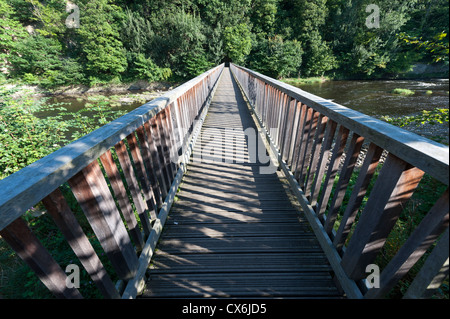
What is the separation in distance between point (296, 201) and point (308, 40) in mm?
42752

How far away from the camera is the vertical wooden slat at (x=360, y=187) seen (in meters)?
1.14

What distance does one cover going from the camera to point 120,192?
138 cm

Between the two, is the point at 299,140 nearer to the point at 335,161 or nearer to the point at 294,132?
the point at 294,132

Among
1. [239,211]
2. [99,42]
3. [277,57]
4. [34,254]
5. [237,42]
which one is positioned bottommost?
[277,57]

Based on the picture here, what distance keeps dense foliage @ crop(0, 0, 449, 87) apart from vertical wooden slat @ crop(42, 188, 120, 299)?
110ft

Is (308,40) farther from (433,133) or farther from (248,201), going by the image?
(248,201)

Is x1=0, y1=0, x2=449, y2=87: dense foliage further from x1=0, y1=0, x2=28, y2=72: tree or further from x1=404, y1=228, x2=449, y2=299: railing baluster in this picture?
x1=404, y1=228, x2=449, y2=299: railing baluster

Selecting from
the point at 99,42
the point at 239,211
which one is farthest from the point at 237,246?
the point at 99,42

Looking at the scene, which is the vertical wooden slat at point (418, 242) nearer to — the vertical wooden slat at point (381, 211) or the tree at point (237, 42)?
the vertical wooden slat at point (381, 211)

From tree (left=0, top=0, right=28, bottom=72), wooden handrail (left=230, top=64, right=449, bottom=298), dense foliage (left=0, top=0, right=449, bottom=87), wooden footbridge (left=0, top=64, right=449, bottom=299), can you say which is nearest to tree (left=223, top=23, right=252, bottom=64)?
dense foliage (left=0, top=0, right=449, bottom=87)

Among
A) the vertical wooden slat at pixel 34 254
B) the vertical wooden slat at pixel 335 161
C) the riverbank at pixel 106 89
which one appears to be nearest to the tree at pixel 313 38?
the riverbank at pixel 106 89

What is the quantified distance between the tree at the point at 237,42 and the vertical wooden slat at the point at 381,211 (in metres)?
38.1

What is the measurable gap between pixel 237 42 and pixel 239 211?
124 ft

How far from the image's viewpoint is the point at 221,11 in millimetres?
36188
